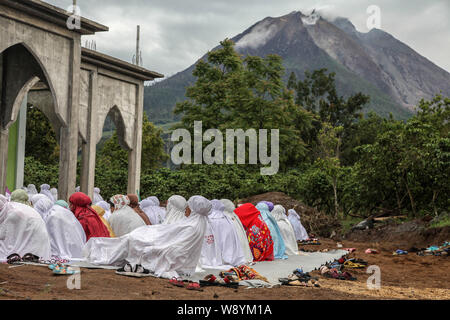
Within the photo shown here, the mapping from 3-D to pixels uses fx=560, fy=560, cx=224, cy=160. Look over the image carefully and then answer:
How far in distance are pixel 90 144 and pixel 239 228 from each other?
7.23 meters

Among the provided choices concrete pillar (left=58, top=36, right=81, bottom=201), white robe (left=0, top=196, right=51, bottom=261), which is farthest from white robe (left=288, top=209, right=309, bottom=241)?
white robe (left=0, top=196, right=51, bottom=261)

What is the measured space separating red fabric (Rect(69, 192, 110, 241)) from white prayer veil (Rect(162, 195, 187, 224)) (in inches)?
Result: 46.6

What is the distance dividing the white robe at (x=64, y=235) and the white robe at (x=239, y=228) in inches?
94.8

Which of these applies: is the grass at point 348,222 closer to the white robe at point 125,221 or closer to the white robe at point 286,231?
A: the white robe at point 286,231

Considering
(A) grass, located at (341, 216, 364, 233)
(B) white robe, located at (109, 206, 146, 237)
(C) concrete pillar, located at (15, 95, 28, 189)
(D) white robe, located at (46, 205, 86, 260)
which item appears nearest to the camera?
(D) white robe, located at (46, 205, 86, 260)

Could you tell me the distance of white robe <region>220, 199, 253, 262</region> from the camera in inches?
372

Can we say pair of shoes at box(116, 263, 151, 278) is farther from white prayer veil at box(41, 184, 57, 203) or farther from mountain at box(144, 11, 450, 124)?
mountain at box(144, 11, 450, 124)

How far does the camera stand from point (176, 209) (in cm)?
873

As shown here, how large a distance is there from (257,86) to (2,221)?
21.4 m

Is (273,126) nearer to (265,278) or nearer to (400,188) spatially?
(400,188)

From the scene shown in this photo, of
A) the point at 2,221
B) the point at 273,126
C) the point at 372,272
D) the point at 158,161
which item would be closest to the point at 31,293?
the point at 2,221

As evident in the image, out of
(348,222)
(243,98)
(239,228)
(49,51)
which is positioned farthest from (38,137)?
(239,228)

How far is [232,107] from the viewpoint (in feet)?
93.2

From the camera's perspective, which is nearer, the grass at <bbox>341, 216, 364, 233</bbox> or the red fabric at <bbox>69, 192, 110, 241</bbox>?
the red fabric at <bbox>69, 192, 110, 241</bbox>
